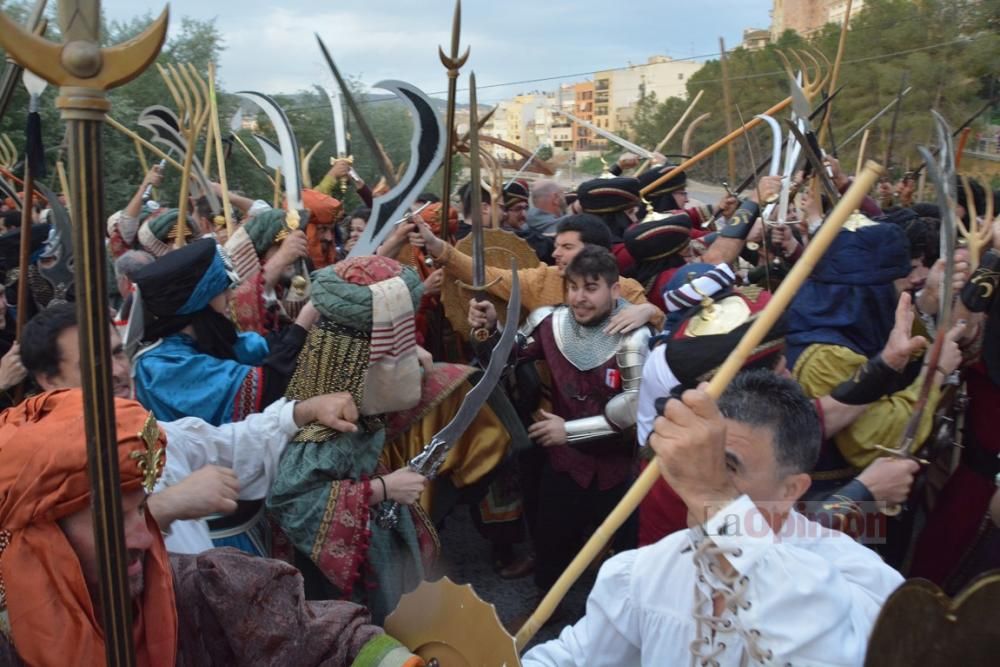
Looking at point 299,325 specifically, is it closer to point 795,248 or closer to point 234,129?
point 795,248

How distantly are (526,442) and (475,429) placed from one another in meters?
0.27

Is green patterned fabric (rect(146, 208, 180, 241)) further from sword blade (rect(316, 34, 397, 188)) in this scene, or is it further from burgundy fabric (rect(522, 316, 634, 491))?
burgundy fabric (rect(522, 316, 634, 491))

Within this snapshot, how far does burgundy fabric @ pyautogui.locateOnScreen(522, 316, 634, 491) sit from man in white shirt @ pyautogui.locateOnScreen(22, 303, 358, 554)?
53.3 inches

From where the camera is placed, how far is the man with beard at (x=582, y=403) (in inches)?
132

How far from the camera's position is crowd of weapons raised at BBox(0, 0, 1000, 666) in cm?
126

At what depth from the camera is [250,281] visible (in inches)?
156

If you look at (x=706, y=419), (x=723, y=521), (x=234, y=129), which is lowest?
(x=723, y=521)

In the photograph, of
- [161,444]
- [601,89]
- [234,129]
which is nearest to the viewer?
[161,444]

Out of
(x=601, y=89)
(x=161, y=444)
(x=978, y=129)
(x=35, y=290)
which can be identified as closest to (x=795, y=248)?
(x=161, y=444)

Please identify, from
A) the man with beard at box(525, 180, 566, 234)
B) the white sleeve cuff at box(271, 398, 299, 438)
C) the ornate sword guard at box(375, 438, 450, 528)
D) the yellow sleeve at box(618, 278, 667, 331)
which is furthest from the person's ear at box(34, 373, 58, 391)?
the man with beard at box(525, 180, 566, 234)

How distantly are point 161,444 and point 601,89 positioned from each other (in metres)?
102

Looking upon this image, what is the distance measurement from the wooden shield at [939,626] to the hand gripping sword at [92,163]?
110 centimetres

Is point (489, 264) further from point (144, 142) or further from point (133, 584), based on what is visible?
point (133, 584)

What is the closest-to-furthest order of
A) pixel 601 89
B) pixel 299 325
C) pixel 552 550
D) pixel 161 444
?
pixel 161 444 → pixel 299 325 → pixel 552 550 → pixel 601 89
